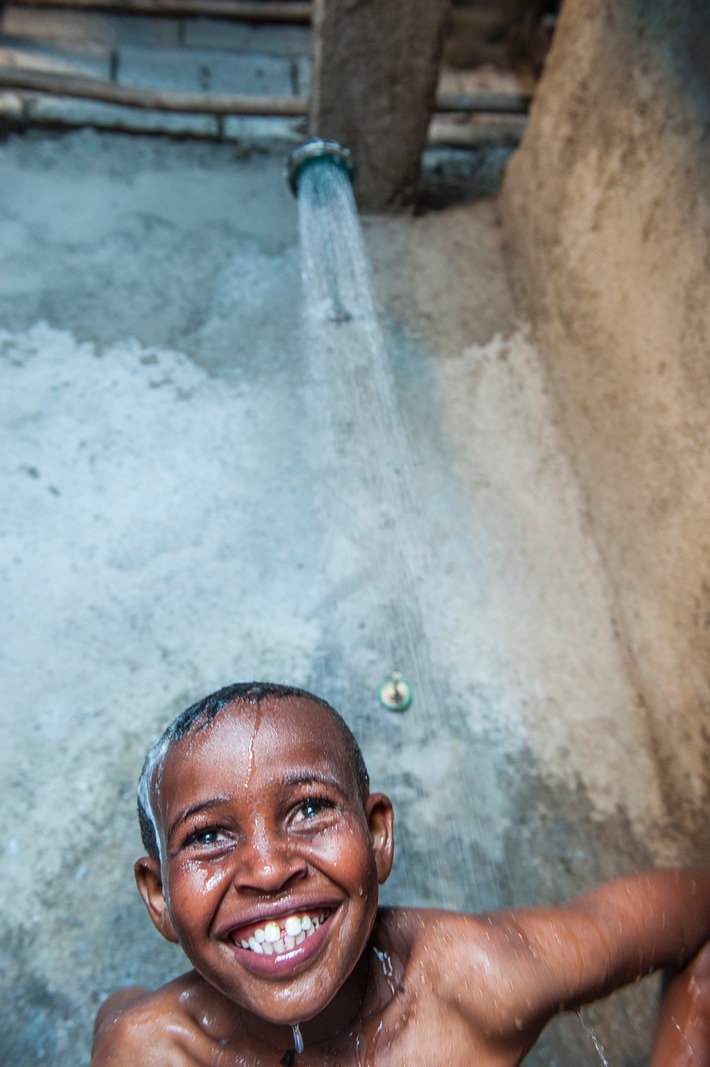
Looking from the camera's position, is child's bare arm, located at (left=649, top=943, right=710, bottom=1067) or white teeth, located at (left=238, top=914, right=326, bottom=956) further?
child's bare arm, located at (left=649, top=943, right=710, bottom=1067)

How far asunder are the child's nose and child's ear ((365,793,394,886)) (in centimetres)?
18

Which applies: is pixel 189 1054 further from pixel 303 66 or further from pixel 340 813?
pixel 303 66

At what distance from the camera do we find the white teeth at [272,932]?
1.10 m

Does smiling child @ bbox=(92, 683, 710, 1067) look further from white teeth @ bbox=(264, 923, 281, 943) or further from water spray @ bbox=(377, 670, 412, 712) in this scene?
water spray @ bbox=(377, 670, 412, 712)

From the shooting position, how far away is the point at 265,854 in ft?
3.59

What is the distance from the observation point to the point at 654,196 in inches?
81.5

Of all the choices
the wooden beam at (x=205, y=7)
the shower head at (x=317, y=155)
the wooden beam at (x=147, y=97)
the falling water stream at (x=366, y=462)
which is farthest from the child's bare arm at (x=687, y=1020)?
the wooden beam at (x=205, y=7)

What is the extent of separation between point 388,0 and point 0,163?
59.2 inches

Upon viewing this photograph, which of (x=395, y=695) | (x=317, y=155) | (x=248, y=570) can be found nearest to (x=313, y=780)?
(x=395, y=695)

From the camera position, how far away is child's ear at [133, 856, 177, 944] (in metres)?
1.24

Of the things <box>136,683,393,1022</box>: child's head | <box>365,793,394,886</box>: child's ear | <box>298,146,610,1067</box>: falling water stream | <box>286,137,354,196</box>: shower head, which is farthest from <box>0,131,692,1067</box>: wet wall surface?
<box>136,683,393,1022</box>: child's head

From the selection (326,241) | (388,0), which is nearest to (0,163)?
(326,241)

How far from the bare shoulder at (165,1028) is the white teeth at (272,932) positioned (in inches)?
10.5

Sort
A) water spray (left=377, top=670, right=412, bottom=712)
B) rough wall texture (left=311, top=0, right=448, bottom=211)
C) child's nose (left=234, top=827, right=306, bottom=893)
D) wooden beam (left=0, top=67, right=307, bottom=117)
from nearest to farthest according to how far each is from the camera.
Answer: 1. child's nose (left=234, top=827, right=306, bottom=893)
2. water spray (left=377, top=670, right=412, bottom=712)
3. rough wall texture (left=311, top=0, right=448, bottom=211)
4. wooden beam (left=0, top=67, right=307, bottom=117)
